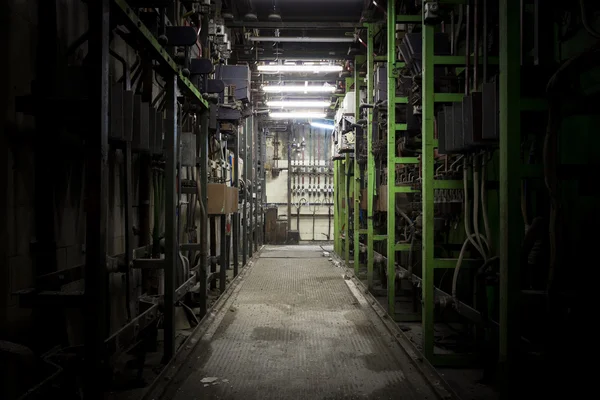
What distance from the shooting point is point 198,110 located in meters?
4.60

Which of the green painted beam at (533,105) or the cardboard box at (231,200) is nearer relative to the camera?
the green painted beam at (533,105)

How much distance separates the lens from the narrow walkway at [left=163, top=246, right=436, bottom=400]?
9.33 feet

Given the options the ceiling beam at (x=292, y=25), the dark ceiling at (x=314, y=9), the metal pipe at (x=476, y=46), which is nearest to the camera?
the metal pipe at (x=476, y=46)

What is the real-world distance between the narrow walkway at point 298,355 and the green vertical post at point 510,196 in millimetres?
951

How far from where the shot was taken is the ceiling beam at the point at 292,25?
6.80 metres

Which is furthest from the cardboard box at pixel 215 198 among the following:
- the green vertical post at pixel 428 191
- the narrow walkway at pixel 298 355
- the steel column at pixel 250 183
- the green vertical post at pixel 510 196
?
the steel column at pixel 250 183

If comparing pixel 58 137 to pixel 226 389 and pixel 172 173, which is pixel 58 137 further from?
pixel 226 389

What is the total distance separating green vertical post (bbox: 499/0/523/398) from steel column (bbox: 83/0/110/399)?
1.94 metres

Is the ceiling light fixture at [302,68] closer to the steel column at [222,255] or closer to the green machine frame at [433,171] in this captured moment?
the green machine frame at [433,171]

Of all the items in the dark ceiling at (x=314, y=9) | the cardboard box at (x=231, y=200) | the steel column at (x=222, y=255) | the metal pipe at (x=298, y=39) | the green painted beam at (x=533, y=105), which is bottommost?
the steel column at (x=222, y=255)

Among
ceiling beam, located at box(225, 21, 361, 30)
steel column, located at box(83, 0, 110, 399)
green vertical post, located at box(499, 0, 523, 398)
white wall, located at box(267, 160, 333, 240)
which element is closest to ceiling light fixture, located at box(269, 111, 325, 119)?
ceiling beam, located at box(225, 21, 361, 30)

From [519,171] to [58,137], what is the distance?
8.26 ft

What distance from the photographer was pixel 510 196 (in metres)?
2.03

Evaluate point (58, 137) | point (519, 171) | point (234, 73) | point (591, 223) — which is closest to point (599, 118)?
point (591, 223)
